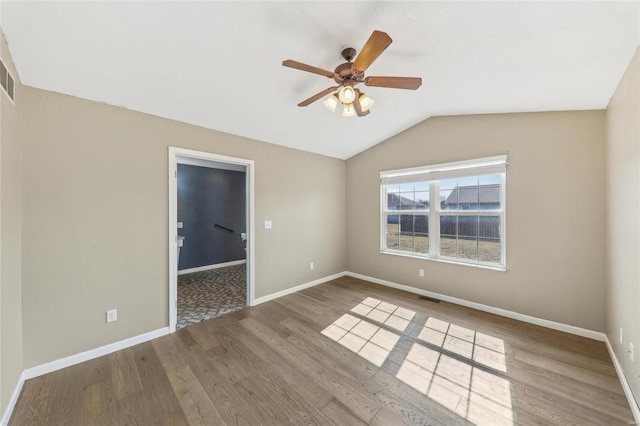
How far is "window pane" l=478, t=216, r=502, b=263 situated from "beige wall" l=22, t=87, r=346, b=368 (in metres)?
3.76

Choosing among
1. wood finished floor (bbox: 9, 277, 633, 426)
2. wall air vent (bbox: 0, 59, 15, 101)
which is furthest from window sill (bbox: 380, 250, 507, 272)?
wall air vent (bbox: 0, 59, 15, 101)

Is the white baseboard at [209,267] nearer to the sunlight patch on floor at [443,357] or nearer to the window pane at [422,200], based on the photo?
the sunlight patch on floor at [443,357]

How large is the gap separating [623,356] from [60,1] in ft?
15.7

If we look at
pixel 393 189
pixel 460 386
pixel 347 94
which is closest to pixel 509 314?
pixel 460 386

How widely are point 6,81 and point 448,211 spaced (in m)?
4.73

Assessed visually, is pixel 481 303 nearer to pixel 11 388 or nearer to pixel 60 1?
pixel 11 388

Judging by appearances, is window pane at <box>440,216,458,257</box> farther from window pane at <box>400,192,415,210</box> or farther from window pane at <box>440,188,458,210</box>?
window pane at <box>400,192,415,210</box>

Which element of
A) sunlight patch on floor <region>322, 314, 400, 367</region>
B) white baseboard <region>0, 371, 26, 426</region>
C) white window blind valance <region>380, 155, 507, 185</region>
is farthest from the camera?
white window blind valance <region>380, 155, 507, 185</region>

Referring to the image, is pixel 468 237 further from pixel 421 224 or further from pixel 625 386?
pixel 625 386

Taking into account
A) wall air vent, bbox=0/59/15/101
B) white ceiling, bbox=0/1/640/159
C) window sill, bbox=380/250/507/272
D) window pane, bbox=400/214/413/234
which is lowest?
window sill, bbox=380/250/507/272

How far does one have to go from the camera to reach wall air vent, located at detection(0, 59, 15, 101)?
1552mm

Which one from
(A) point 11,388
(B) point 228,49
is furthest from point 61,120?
(A) point 11,388

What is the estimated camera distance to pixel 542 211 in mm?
2816

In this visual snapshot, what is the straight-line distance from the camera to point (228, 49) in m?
1.91
